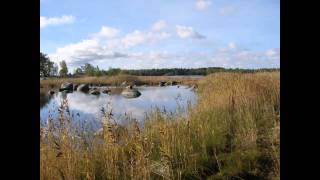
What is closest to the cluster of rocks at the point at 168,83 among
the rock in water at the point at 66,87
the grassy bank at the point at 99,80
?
the grassy bank at the point at 99,80

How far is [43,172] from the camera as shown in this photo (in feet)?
8.82

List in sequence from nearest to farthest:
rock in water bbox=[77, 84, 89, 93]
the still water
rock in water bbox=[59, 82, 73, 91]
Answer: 1. the still water
2. rock in water bbox=[59, 82, 73, 91]
3. rock in water bbox=[77, 84, 89, 93]

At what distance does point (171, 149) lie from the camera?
3283 millimetres

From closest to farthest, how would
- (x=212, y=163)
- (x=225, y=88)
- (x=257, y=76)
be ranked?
(x=212, y=163)
(x=225, y=88)
(x=257, y=76)

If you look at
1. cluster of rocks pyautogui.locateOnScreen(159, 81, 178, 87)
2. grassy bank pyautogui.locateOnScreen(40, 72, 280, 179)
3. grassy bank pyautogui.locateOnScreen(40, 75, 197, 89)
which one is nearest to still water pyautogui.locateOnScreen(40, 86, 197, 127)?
grassy bank pyautogui.locateOnScreen(40, 72, 280, 179)

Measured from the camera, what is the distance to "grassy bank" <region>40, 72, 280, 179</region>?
2771mm

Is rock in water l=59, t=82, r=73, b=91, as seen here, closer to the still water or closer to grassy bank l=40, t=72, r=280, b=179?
the still water

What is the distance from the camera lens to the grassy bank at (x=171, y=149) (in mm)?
2771

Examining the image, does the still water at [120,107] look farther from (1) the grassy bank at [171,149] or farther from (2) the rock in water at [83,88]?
(2) the rock in water at [83,88]
